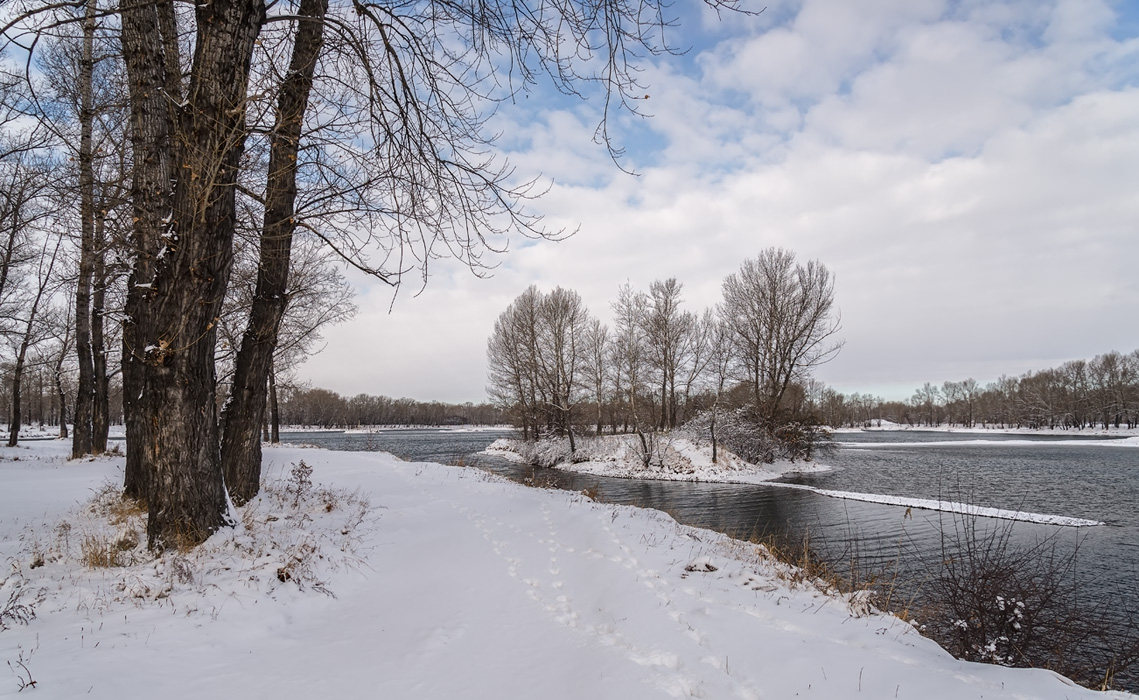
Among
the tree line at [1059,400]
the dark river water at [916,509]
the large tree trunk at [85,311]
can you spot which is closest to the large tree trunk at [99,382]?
the large tree trunk at [85,311]

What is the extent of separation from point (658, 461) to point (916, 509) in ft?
40.3

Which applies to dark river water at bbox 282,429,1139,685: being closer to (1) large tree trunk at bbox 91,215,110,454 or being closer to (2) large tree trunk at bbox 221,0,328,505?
(2) large tree trunk at bbox 221,0,328,505

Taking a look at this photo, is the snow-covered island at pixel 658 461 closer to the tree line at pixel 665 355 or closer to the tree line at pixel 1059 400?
the tree line at pixel 665 355

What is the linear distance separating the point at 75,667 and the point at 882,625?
A: 5761 millimetres

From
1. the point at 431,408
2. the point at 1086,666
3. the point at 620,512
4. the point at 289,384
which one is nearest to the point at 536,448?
the point at 289,384

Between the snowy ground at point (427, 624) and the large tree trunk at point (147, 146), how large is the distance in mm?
1203

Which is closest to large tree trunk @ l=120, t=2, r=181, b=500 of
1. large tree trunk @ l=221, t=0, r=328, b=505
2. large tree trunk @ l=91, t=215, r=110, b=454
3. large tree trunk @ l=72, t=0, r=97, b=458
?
large tree trunk @ l=221, t=0, r=328, b=505

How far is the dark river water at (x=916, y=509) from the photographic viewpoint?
908 centimetres

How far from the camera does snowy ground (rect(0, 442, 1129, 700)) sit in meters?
3.09

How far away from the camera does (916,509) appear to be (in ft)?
48.1

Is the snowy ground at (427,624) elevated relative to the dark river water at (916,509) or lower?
elevated

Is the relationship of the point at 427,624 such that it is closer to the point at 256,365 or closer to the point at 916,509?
the point at 256,365

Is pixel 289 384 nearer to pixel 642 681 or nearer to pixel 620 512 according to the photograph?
pixel 620 512

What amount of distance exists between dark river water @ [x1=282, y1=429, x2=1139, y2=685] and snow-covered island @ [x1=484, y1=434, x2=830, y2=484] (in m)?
1.43
